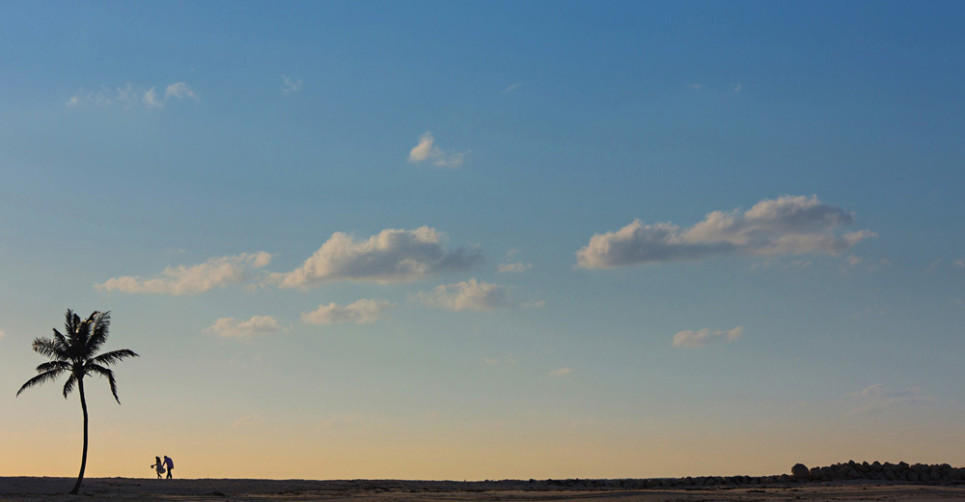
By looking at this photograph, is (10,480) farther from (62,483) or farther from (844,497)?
(844,497)

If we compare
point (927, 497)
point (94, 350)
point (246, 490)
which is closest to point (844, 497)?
point (927, 497)

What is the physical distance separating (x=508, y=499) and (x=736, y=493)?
11.9 m

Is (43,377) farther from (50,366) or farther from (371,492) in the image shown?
(371,492)

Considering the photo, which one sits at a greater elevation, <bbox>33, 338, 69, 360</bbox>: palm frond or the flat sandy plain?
<bbox>33, 338, 69, 360</bbox>: palm frond

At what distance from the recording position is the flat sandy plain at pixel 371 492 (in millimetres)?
43875

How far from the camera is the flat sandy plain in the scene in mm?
43875

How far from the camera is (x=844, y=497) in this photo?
44.7 meters

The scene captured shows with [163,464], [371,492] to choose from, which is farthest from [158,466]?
[371,492]

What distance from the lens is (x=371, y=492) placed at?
5056 cm

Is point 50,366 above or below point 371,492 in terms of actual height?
above

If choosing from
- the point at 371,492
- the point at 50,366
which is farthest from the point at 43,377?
the point at 371,492

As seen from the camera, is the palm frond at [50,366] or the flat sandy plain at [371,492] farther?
the palm frond at [50,366]

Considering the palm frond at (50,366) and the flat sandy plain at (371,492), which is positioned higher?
the palm frond at (50,366)

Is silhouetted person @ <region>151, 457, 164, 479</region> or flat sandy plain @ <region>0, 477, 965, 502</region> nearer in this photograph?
flat sandy plain @ <region>0, 477, 965, 502</region>
